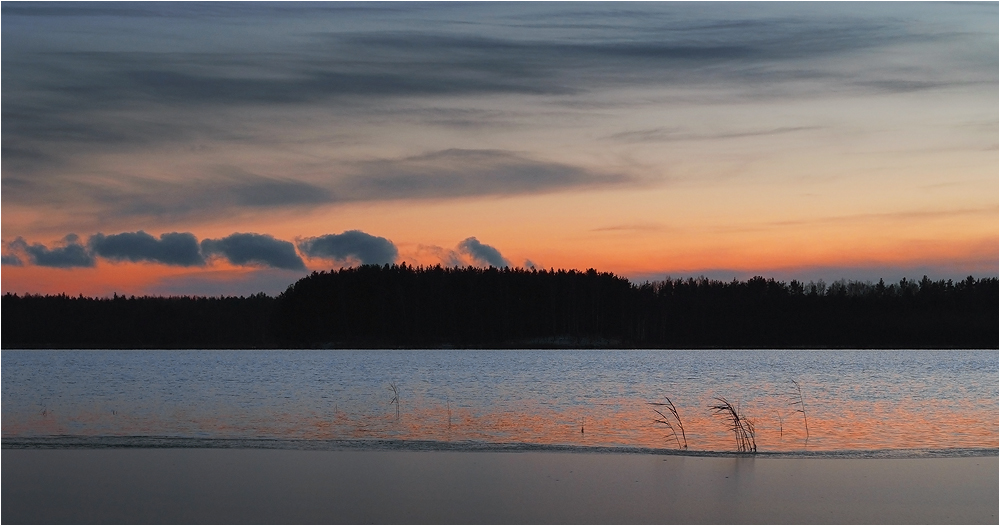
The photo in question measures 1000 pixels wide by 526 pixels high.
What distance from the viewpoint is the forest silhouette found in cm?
14262

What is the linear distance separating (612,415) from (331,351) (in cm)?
12653

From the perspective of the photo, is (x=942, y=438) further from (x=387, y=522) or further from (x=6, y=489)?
(x=6, y=489)

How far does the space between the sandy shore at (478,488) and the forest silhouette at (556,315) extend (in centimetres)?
12255

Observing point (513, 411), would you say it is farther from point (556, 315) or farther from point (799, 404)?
point (556, 315)

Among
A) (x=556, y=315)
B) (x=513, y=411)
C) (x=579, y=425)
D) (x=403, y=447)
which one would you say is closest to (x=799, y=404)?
(x=513, y=411)

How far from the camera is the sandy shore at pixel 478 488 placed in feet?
41.4

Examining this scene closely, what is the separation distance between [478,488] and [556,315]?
12958 cm

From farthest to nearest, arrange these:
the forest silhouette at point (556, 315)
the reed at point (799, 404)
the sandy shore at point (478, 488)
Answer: the forest silhouette at point (556, 315) < the reed at point (799, 404) < the sandy shore at point (478, 488)

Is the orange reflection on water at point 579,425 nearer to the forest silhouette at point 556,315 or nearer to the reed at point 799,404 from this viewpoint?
the reed at point 799,404

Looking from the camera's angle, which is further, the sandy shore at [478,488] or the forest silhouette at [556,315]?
the forest silhouette at [556,315]

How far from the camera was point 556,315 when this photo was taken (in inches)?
5674

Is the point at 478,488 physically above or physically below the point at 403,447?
above

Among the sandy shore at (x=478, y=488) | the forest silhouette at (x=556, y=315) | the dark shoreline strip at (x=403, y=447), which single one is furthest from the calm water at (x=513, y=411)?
the forest silhouette at (x=556, y=315)

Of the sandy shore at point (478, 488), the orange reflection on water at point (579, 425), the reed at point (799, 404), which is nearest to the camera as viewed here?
the sandy shore at point (478, 488)
